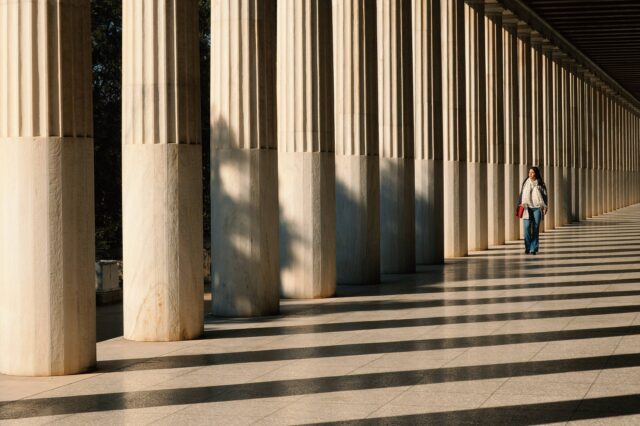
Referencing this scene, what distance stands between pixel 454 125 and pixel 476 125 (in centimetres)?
378

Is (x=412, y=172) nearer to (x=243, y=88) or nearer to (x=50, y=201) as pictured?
(x=243, y=88)

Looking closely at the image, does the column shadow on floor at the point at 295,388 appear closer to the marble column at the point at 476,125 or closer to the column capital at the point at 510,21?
the marble column at the point at 476,125

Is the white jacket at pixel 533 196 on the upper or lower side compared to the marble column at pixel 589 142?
lower

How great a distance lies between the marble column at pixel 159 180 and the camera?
57.9ft

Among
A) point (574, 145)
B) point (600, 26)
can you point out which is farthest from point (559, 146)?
point (600, 26)

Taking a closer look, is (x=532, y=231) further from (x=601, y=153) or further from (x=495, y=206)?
(x=601, y=153)

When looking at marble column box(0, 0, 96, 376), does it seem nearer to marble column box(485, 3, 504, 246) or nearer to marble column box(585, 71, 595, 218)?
marble column box(485, 3, 504, 246)

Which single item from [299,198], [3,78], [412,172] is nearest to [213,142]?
[299,198]

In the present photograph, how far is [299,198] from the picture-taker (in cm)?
2378

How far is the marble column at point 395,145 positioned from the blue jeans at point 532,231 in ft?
30.0

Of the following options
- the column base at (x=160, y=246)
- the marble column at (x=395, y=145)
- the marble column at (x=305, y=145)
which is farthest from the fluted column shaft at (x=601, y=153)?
the column base at (x=160, y=246)

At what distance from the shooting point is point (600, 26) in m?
60.2

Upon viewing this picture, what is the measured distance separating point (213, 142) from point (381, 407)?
9576mm

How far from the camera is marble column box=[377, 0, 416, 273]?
3020 cm
